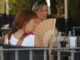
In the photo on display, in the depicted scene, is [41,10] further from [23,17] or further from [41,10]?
[23,17]

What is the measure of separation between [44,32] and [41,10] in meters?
0.48

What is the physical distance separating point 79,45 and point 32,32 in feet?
3.33

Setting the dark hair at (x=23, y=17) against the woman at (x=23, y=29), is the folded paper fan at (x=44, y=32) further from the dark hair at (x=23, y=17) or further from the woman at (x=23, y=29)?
the dark hair at (x=23, y=17)

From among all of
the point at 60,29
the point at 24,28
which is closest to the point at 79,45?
the point at 60,29

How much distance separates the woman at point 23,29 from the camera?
5391 mm

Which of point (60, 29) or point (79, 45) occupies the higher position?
point (60, 29)

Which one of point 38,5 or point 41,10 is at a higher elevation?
point 38,5

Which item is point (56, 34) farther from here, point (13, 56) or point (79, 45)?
point (13, 56)

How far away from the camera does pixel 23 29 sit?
214 inches

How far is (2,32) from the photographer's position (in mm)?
5484

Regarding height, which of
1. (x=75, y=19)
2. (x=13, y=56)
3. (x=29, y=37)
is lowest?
(x=13, y=56)

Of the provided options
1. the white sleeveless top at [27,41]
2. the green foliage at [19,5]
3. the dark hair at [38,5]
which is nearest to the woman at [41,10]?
the dark hair at [38,5]

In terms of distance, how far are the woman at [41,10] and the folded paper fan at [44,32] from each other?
125mm

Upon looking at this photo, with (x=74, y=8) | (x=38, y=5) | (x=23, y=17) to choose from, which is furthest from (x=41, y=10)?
(x=74, y=8)
